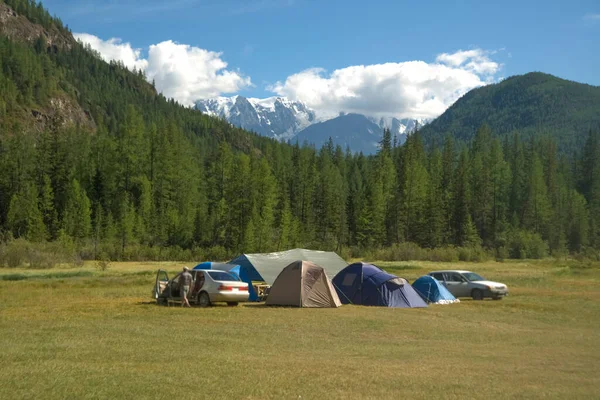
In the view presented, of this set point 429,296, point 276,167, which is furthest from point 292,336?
point 276,167

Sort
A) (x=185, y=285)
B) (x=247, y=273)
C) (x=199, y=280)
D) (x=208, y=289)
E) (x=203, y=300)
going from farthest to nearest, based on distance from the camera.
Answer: (x=247, y=273), (x=199, y=280), (x=203, y=300), (x=208, y=289), (x=185, y=285)

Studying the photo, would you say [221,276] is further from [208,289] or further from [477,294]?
[477,294]

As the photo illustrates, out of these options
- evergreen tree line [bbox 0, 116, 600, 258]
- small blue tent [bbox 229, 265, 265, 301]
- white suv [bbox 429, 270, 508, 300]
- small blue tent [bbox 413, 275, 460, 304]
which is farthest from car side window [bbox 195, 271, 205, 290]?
evergreen tree line [bbox 0, 116, 600, 258]

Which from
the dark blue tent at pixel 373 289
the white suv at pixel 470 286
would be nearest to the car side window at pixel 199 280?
the dark blue tent at pixel 373 289

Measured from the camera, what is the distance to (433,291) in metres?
28.5

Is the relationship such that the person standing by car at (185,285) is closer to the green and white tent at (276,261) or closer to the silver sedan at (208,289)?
the silver sedan at (208,289)

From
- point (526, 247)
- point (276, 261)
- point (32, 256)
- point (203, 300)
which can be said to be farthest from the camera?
point (526, 247)

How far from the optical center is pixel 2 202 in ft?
261

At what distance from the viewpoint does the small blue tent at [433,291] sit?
1118 inches

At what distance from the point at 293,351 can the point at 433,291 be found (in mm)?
15945

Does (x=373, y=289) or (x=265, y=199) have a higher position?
(x=265, y=199)

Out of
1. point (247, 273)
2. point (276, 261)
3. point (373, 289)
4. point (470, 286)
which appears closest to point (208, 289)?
point (247, 273)

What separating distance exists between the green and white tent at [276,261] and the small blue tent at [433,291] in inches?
219

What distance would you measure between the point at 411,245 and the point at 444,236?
17.1 metres
